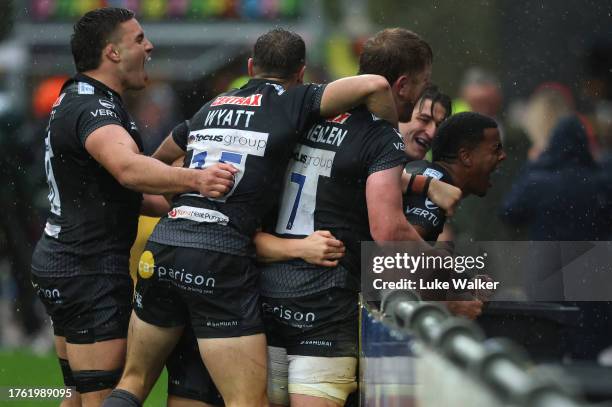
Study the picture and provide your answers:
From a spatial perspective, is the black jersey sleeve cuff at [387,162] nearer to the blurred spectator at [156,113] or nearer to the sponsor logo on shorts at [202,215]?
the sponsor logo on shorts at [202,215]

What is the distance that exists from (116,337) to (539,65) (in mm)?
6723

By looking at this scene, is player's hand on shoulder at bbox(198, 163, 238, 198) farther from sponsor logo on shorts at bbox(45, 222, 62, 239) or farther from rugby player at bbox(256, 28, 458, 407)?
sponsor logo on shorts at bbox(45, 222, 62, 239)

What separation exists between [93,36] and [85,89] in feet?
0.88

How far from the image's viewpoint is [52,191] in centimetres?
515

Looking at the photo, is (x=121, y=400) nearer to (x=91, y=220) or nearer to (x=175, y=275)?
(x=175, y=275)

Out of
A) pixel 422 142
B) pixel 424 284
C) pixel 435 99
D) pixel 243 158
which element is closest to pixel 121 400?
pixel 243 158

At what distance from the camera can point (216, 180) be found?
176 inches

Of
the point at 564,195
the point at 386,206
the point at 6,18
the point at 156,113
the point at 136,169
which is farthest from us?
the point at 156,113

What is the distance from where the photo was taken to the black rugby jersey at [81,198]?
4.98 m

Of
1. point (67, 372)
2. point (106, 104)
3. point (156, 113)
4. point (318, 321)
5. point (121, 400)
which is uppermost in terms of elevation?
point (156, 113)

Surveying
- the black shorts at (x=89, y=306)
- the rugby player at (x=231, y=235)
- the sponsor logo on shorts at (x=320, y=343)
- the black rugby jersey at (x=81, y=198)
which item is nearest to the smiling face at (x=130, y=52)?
the black rugby jersey at (x=81, y=198)

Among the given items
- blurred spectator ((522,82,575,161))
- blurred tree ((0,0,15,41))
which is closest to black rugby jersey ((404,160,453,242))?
blurred spectator ((522,82,575,161))

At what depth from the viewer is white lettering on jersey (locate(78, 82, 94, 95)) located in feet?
16.5

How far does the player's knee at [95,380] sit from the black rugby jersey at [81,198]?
44 cm
